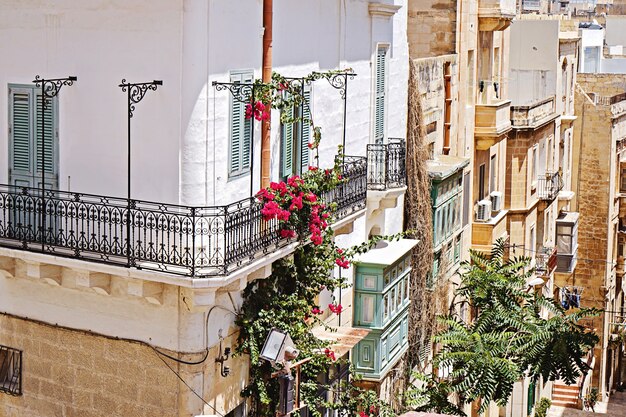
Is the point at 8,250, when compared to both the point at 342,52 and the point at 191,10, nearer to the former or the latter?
the point at 191,10

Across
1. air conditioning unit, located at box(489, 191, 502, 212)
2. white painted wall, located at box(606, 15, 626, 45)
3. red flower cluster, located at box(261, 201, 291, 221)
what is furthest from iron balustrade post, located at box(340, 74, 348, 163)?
white painted wall, located at box(606, 15, 626, 45)

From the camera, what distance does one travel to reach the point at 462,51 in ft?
96.2

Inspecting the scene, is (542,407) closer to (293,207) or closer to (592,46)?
(592,46)

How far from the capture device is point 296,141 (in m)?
17.8

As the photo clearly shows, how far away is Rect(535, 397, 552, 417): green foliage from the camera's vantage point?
3619cm

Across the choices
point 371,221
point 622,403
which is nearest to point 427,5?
point 371,221

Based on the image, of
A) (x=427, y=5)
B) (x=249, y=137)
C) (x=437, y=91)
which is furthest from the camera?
(x=427, y=5)

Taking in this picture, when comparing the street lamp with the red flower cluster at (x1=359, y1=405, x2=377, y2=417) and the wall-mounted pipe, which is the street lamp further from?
the red flower cluster at (x1=359, y1=405, x2=377, y2=417)

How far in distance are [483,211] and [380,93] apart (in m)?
10.3

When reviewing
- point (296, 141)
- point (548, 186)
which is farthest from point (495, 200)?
point (296, 141)

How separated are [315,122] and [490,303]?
5641 millimetres

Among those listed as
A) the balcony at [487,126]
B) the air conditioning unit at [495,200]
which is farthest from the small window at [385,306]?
the air conditioning unit at [495,200]

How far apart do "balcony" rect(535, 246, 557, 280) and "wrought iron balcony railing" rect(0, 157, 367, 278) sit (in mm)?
22145

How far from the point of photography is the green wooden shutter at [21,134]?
15695 millimetres
